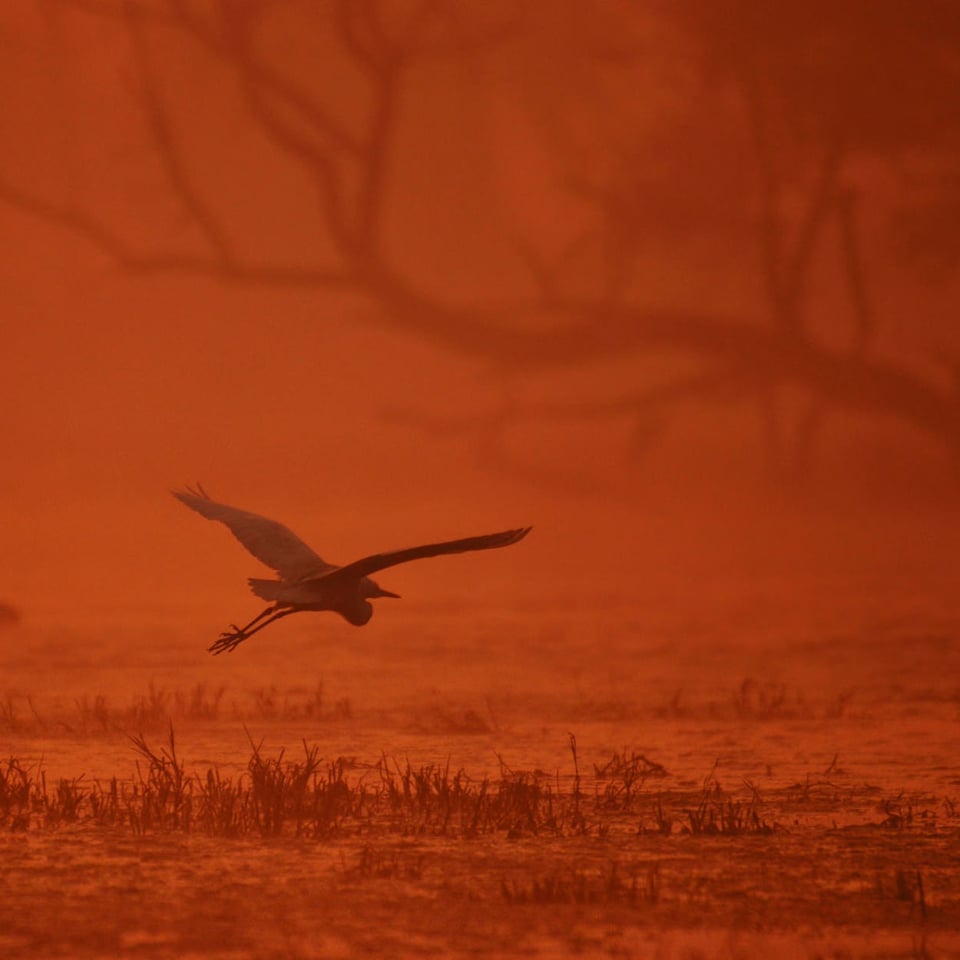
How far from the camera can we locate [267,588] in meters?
6.67

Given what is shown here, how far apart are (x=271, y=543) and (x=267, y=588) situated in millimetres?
425

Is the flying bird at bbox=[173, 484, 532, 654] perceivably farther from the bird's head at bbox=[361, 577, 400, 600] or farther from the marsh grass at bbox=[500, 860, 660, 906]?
the marsh grass at bbox=[500, 860, 660, 906]

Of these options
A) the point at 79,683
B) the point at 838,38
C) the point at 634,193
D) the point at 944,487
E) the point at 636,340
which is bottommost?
the point at 79,683

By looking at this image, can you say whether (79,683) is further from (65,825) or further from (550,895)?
(550,895)

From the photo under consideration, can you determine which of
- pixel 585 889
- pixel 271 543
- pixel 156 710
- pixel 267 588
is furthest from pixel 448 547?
pixel 156 710

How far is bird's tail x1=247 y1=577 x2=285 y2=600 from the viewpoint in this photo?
6.62 m

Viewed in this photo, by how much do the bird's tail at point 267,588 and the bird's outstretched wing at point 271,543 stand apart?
11 centimetres

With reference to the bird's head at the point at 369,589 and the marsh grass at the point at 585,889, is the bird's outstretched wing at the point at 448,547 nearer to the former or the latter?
the bird's head at the point at 369,589

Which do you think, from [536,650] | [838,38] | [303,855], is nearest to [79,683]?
[536,650]

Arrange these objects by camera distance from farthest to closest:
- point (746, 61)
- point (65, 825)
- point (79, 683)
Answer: point (746, 61) < point (79, 683) < point (65, 825)

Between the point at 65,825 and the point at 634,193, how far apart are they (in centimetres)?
1831

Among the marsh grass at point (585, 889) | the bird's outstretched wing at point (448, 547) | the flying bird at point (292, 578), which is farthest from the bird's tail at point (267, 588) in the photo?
the marsh grass at point (585, 889)

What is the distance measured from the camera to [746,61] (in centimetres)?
2342

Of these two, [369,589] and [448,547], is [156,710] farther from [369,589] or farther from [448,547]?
[448,547]
